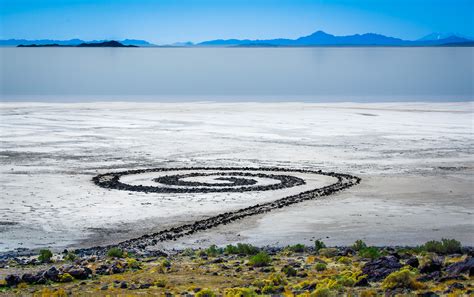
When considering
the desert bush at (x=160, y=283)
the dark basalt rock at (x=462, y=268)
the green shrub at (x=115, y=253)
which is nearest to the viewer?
the dark basalt rock at (x=462, y=268)

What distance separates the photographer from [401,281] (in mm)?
16859

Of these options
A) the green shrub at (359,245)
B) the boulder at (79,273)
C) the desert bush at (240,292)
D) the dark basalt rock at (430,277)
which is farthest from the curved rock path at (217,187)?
the dark basalt rock at (430,277)

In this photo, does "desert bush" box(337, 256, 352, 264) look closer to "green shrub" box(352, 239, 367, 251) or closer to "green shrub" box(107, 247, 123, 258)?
"green shrub" box(352, 239, 367, 251)

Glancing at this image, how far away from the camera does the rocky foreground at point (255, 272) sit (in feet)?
55.8

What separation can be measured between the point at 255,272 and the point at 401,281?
3.58 meters

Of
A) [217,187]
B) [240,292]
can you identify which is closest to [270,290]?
[240,292]

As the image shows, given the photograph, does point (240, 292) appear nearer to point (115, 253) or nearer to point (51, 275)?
point (51, 275)

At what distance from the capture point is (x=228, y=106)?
235 ft

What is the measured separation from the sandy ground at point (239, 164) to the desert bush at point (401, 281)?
6243 millimetres

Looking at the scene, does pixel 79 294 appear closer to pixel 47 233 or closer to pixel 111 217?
pixel 47 233

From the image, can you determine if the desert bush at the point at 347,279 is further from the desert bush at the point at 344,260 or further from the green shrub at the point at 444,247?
the green shrub at the point at 444,247

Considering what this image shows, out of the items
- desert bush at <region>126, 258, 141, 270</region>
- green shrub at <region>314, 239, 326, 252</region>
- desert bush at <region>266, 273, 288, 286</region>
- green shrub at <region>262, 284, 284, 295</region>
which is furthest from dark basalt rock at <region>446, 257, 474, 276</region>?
desert bush at <region>126, 258, 141, 270</region>

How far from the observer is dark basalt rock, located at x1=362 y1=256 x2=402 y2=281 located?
17734mm

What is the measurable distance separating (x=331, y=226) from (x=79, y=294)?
9637 millimetres
